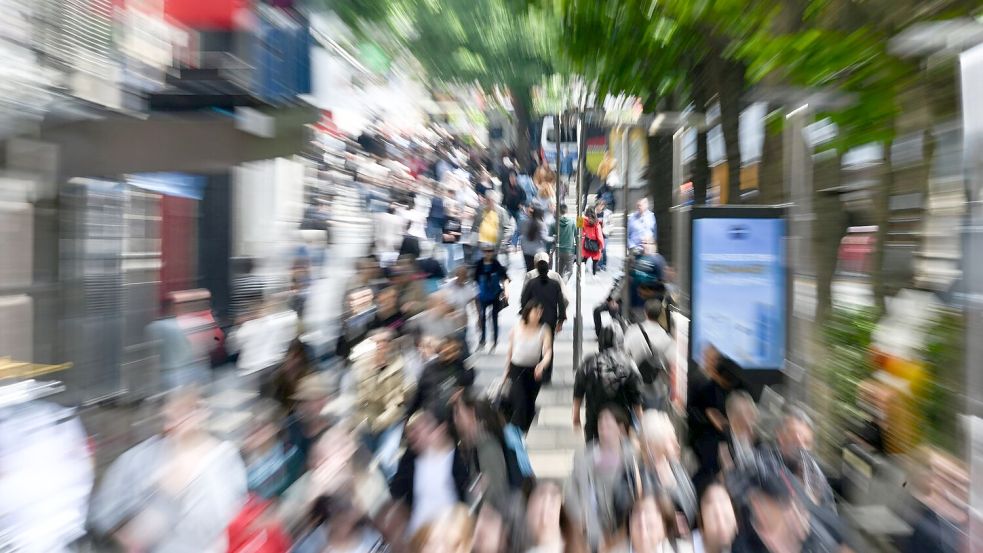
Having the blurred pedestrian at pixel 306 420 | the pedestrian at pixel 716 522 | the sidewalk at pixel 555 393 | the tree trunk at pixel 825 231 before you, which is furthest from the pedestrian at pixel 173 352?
the tree trunk at pixel 825 231

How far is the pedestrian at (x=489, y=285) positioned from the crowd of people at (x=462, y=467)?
352 cm

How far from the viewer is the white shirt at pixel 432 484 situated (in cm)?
489

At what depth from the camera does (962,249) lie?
325cm

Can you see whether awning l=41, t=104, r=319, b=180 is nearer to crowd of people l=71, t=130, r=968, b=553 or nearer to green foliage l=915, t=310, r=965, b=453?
crowd of people l=71, t=130, r=968, b=553

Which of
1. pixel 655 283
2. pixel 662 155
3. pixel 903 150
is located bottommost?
pixel 655 283

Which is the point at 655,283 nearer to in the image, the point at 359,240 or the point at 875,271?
the point at 875,271

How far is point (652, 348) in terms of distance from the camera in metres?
7.45

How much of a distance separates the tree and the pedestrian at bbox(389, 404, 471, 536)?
7812 millimetres

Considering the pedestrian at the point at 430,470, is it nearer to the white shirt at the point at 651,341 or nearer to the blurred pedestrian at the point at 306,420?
the blurred pedestrian at the point at 306,420

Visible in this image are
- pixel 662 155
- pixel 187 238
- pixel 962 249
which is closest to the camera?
pixel 962 249

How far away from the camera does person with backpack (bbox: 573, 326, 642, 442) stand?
6.11m

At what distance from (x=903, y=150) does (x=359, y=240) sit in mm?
10548

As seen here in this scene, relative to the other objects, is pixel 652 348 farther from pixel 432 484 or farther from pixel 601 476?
pixel 432 484

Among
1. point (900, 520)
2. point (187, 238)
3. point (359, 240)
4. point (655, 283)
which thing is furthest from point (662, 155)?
point (900, 520)
